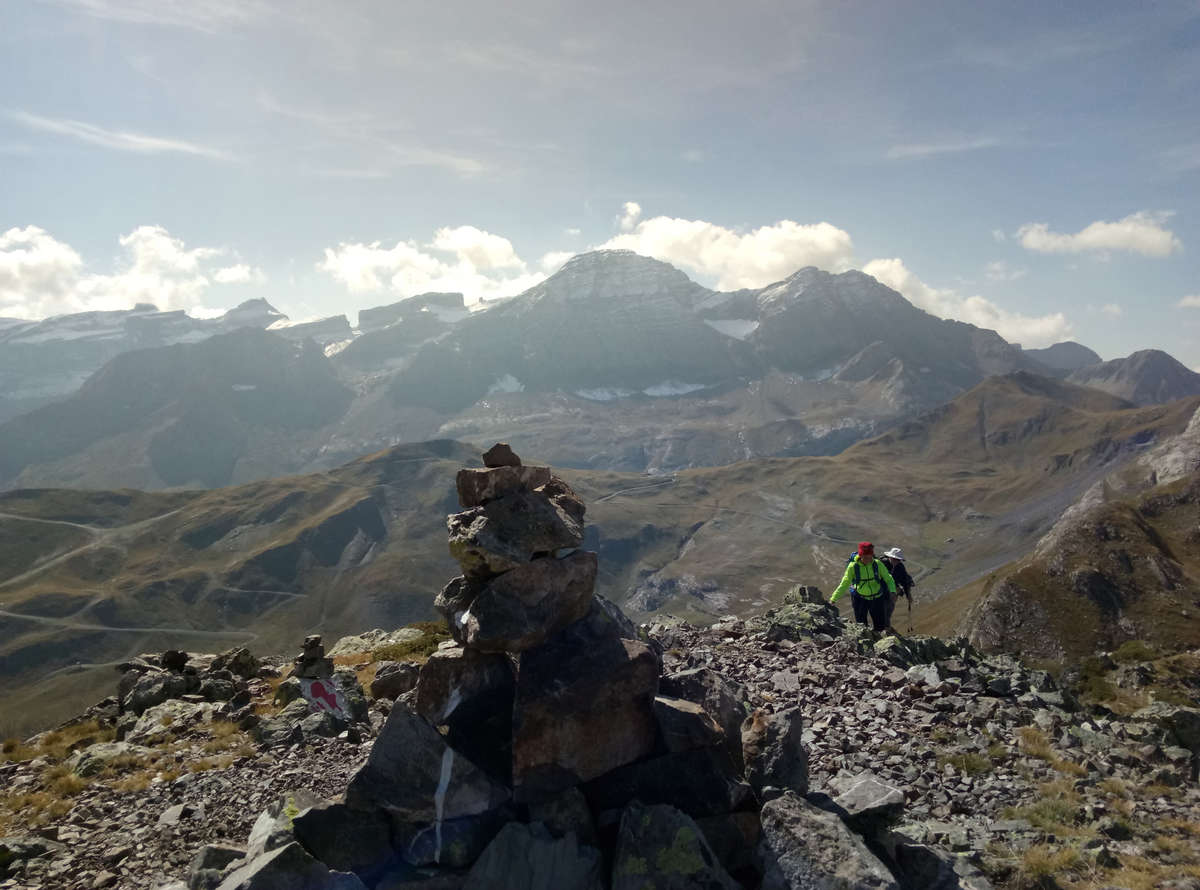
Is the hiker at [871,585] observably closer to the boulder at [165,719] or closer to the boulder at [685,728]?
the boulder at [685,728]

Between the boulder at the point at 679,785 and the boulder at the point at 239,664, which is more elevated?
the boulder at the point at 679,785

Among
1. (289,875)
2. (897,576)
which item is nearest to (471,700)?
(289,875)

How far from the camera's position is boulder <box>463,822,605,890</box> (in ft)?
37.3

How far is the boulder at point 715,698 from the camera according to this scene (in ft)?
46.2

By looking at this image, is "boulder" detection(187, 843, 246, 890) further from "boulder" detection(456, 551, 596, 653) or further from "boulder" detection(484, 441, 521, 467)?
"boulder" detection(484, 441, 521, 467)

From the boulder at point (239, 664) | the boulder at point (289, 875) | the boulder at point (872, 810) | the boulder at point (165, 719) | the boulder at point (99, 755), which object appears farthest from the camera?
the boulder at point (239, 664)

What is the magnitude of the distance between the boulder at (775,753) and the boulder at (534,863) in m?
3.65

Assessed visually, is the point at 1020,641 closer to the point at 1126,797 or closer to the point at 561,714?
the point at 1126,797

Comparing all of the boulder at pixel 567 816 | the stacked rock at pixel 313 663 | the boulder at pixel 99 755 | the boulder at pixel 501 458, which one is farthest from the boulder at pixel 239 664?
the boulder at pixel 567 816

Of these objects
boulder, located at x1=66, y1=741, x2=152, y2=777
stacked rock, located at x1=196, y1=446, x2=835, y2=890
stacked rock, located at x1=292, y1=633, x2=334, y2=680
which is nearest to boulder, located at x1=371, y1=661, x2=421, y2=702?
stacked rock, located at x1=292, y1=633, x2=334, y2=680

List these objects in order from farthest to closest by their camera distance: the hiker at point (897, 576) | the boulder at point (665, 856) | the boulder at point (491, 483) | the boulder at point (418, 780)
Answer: the hiker at point (897, 576)
the boulder at point (491, 483)
the boulder at point (418, 780)
the boulder at point (665, 856)

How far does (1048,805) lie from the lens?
15.6m

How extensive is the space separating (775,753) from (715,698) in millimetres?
1561

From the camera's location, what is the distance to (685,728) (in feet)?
42.7
